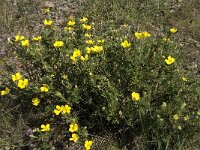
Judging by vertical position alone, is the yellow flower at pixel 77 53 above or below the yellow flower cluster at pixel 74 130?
above

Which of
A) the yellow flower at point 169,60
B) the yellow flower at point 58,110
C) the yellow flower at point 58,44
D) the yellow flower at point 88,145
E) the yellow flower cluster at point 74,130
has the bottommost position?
the yellow flower at point 88,145

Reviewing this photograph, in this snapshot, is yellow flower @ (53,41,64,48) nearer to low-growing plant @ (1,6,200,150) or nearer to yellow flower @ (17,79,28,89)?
low-growing plant @ (1,6,200,150)

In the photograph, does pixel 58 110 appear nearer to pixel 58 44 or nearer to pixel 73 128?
pixel 73 128

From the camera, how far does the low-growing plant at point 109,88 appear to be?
3066mm

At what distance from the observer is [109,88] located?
10.3ft

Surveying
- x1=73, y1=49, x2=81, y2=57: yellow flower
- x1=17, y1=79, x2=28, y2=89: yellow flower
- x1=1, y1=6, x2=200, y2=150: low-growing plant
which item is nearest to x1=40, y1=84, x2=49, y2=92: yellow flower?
x1=1, y1=6, x2=200, y2=150: low-growing plant

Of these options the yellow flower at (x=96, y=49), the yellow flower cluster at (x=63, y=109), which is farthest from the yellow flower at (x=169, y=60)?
the yellow flower cluster at (x=63, y=109)

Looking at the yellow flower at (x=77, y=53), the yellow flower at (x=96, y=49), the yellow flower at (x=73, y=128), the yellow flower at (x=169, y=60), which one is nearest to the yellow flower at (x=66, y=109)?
the yellow flower at (x=73, y=128)

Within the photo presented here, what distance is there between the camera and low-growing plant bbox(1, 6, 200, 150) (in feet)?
10.1

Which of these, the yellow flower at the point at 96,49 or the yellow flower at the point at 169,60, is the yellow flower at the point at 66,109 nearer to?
the yellow flower at the point at 96,49

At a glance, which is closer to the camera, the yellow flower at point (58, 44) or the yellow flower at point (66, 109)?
the yellow flower at point (66, 109)

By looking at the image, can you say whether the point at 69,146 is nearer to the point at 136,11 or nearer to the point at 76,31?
the point at 76,31

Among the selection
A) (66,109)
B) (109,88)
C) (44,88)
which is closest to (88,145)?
(66,109)

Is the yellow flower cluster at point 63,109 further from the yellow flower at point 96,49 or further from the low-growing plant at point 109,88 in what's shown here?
the yellow flower at point 96,49
